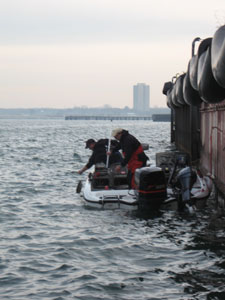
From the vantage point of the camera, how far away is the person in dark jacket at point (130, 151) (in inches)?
591

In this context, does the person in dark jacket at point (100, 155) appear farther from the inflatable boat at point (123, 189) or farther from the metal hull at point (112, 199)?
the metal hull at point (112, 199)

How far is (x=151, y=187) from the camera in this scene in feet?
44.4

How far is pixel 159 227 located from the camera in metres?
13.4

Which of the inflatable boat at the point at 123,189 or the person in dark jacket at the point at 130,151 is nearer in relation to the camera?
the inflatable boat at the point at 123,189

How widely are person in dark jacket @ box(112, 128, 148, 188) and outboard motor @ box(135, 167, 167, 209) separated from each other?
1336mm

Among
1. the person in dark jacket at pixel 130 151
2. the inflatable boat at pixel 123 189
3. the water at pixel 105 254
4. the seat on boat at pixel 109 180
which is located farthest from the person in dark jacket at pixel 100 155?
the person in dark jacket at pixel 130 151

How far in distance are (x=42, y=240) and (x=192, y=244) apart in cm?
302

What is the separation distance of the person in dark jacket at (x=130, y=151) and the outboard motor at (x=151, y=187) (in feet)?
4.38

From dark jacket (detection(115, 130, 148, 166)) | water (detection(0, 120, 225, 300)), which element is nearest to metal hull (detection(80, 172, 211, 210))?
water (detection(0, 120, 225, 300))

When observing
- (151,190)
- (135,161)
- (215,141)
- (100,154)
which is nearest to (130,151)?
(135,161)

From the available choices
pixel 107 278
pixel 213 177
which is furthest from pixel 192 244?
pixel 213 177

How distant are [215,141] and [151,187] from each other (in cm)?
455

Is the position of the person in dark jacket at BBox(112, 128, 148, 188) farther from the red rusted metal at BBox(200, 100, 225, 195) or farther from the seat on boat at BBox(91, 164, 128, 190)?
the red rusted metal at BBox(200, 100, 225, 195)

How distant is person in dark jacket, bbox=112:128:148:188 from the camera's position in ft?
49.2
